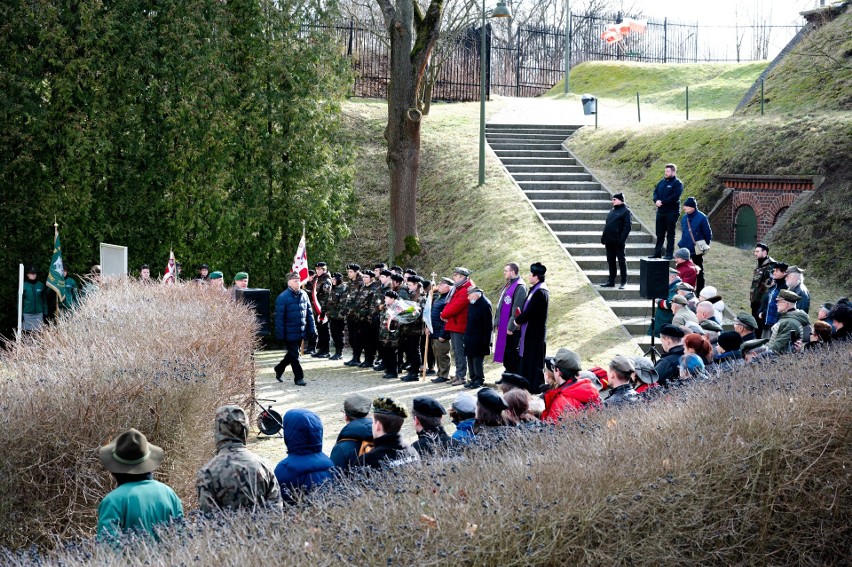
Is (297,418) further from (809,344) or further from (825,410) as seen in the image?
(809,344)

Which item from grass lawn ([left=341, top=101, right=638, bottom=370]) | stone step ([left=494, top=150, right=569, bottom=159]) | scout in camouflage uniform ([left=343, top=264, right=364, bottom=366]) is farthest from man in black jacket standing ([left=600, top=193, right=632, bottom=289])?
stone step ([left=494, top=150, right=569, bottom=159])

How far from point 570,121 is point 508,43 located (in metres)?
17.9

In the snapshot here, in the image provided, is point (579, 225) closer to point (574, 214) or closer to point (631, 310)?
point (574, 214)

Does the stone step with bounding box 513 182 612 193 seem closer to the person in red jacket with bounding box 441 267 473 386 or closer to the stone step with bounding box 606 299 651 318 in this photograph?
the stone step with bounding box 606 299 651 318

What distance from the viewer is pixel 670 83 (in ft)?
136

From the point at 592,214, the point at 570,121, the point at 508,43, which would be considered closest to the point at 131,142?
the point at 592,214

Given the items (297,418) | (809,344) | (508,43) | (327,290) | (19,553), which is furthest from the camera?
(508,43)

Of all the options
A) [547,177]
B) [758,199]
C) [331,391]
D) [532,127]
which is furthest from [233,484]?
[532,127]

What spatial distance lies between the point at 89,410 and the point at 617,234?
13.4m

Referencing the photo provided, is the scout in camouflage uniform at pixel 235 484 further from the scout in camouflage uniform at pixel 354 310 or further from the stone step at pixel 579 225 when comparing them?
the stone step at pixel 579 225

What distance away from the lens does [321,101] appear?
2494 centimetres

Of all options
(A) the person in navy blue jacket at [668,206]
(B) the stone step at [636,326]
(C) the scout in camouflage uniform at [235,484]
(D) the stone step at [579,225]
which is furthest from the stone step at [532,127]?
(C) the scout in camouflage uniform at [235,484]

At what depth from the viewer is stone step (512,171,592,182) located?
26.6 meters

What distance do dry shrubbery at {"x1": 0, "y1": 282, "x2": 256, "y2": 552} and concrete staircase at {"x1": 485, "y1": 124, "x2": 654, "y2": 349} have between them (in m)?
9.71
